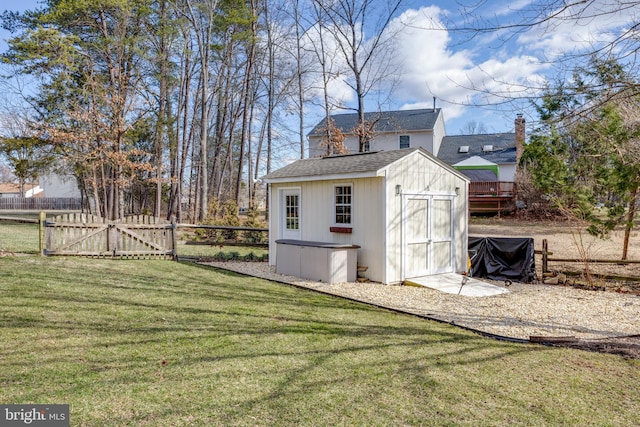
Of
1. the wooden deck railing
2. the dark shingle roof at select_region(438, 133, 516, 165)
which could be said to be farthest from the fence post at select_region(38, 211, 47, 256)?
the dark shingle roof at select_region(438, 133, 516, 165)

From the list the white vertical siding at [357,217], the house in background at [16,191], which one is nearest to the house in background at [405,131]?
the white vertical siding at [357,217]

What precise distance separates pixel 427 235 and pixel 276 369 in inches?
279

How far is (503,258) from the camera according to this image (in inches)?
438

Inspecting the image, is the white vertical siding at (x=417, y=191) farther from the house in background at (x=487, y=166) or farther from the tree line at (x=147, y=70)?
the house in background at (x=487, y=166)

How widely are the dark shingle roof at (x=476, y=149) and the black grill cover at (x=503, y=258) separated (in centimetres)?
2090

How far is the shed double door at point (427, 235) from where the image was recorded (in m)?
9.82

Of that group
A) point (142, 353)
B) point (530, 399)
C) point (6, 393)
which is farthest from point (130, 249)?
point (530, 399)

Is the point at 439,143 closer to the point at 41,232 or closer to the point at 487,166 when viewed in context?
the point at 487,166

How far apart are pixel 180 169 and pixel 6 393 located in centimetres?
2251

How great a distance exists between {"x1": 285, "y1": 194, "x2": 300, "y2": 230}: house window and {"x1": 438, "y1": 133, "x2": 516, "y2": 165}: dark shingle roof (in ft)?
75.0

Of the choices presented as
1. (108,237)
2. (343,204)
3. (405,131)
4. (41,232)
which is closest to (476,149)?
(405,131)

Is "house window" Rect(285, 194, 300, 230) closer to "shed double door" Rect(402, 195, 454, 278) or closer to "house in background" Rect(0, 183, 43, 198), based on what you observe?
"shed double door" Rect(402, 195, 454, 278)

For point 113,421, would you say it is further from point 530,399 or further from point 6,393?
point 530,399

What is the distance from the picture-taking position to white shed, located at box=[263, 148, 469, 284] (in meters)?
9.48
